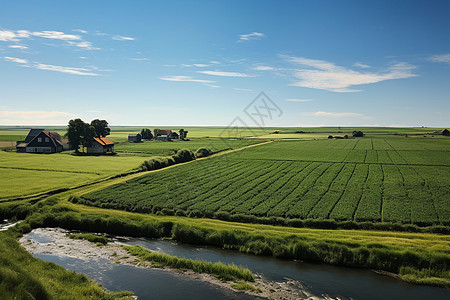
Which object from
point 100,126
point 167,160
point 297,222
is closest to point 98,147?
point 100,126

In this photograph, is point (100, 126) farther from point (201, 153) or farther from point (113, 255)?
point (113, 255)

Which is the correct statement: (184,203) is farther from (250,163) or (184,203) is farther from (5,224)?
(250,163)

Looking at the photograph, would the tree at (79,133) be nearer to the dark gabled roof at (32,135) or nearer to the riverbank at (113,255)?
the dark gabled roof at (32,135)

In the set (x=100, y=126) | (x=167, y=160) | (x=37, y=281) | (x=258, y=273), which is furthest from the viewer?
(x=100, y=126)

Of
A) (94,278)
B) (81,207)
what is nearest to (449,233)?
(94,278)

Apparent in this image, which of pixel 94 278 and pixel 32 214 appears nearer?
pixel 94 278

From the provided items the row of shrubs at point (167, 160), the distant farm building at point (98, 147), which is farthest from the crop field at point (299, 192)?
the distant farm building at point (98, 147)
